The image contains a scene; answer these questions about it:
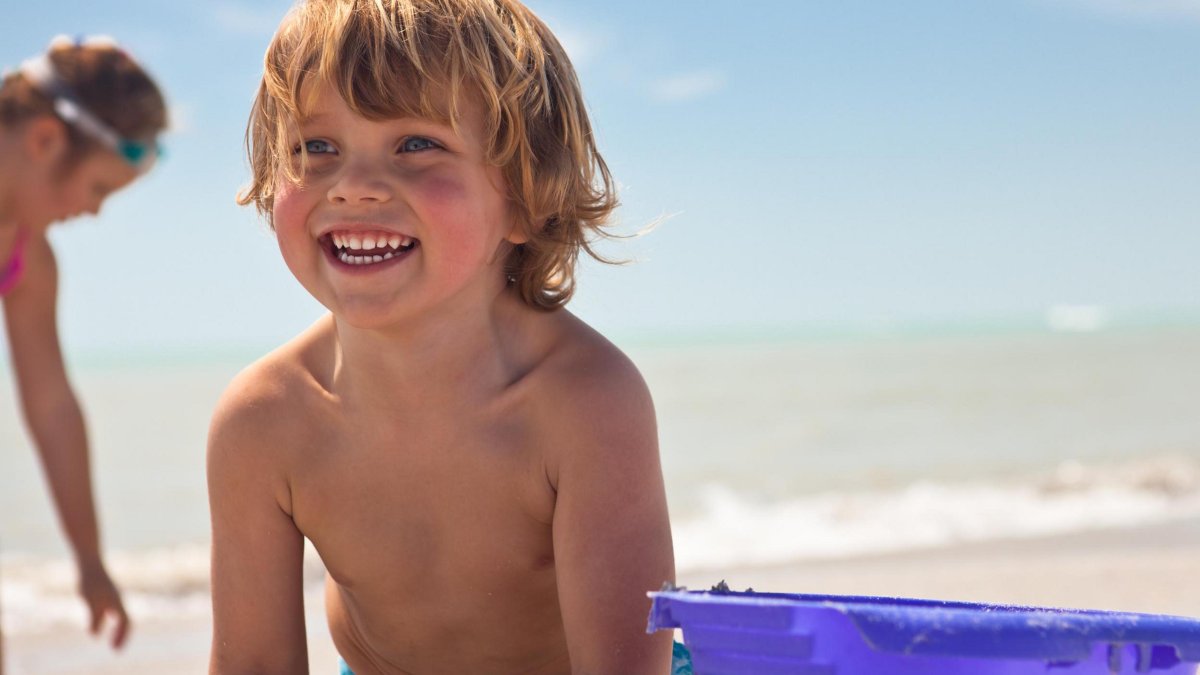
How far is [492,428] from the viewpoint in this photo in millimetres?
1896

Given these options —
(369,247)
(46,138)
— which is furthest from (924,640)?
(46,138)

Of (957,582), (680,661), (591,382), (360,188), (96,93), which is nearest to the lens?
(360,188)

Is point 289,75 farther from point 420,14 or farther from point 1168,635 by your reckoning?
point 1168,635

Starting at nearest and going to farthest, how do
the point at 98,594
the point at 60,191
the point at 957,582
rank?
the point at 98,594, the point at 60,191, the point at 957,582

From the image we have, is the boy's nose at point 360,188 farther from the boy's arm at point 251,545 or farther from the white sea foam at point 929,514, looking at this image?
the white sea foam at point 929,514

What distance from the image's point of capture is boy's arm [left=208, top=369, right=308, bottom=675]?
1.97 meters

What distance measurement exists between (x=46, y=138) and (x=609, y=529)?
2673 millimetres

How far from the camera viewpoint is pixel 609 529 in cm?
176

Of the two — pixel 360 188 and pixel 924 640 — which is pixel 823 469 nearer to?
pixel 360 188

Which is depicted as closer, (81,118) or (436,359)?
(436,359)

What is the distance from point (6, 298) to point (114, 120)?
0.69 meters

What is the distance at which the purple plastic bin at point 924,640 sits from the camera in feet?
3.73

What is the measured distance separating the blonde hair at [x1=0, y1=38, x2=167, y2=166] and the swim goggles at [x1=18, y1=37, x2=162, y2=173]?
0.01 meters

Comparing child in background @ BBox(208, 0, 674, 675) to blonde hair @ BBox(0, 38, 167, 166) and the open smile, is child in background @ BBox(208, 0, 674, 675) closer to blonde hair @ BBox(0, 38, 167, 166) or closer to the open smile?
the open smile
